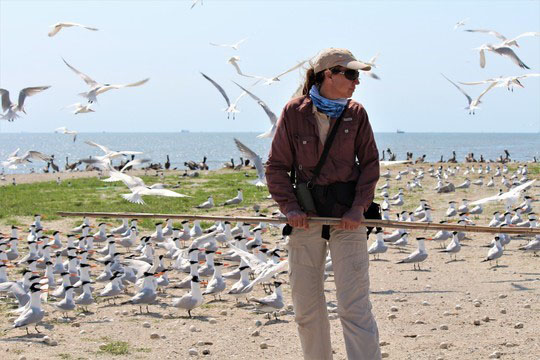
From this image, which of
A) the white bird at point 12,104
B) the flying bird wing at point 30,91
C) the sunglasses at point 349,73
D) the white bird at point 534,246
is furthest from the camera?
the flying bird wing at point 30,91

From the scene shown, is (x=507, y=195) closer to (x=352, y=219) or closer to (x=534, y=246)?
(x=352, y=219)

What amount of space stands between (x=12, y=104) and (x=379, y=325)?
863 cm

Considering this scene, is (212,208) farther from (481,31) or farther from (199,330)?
(199,330)

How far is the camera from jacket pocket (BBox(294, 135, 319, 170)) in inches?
193

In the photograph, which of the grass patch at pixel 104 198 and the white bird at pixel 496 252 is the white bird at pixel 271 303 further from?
the grass patch at pixel 104 198

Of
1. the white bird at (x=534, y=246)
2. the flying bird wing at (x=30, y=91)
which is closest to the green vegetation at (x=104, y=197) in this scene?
the flying bird wing at (x=30, y=91)

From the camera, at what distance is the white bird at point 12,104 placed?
531 inches

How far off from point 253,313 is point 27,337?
2545 millimetres

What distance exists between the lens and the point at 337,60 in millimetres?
4891

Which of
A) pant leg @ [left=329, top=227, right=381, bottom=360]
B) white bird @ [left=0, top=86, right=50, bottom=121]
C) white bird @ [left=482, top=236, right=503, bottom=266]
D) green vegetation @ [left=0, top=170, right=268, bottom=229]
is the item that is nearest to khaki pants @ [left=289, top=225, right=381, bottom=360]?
pant leg @ [left=329, top=227, right=381, bottom=360]

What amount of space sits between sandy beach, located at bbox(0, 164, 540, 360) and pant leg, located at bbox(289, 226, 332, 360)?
160 centimetres

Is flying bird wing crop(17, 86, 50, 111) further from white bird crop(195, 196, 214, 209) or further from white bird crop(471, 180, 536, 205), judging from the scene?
white bird crop(471, 180, 536, 205)

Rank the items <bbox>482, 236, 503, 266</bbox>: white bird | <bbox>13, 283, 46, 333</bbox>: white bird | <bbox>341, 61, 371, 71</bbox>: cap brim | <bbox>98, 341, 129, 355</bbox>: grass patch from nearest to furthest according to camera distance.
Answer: <bbox>341, 61, 371, 71</bbox>: cap brim, <bbox>98, 341, 129, 355</bbox>: grass patch, <bbox>13, 283, 46, 333</bbox>: white bird, <bbox>482, 236, 503, 266</bbox>: white bird

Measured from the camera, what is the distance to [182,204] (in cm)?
2220
